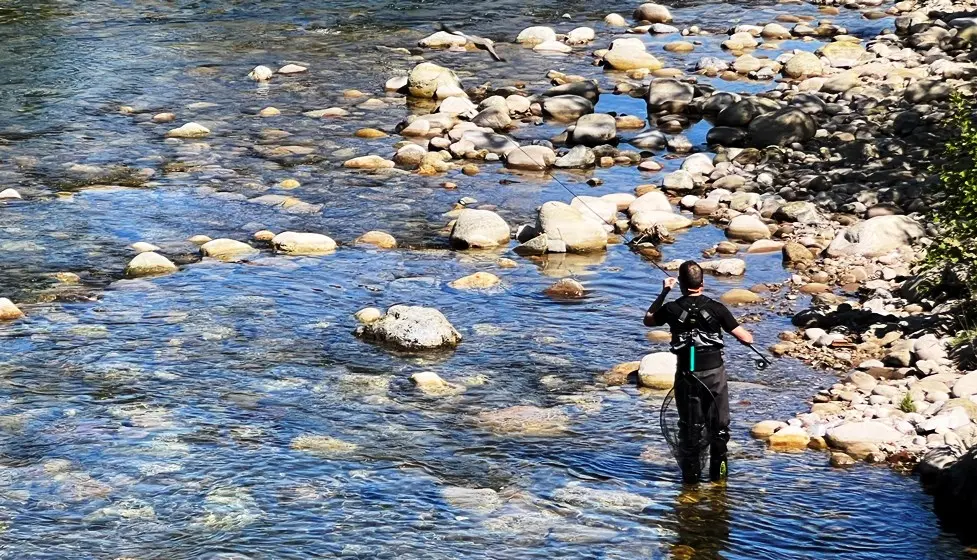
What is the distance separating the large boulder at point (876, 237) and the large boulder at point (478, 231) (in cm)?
364

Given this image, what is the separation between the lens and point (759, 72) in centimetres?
2373

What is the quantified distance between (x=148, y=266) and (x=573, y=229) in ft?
15.2

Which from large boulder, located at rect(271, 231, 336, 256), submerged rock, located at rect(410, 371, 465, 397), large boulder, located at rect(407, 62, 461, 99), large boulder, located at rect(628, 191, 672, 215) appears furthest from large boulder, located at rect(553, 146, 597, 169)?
submerged rock, located at rect(410, 371, 465, 397)

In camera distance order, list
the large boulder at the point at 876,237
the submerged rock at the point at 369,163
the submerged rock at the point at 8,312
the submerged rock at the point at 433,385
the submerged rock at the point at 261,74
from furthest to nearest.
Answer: the submerged rock at the point at 261,74 < the submerged rock at the point at 369,163 < the large boulder at the point at 876,237 < the submerged rock at the point at 8,312 < the submerged rock at the point at 433,385

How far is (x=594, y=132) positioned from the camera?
19.2 metres

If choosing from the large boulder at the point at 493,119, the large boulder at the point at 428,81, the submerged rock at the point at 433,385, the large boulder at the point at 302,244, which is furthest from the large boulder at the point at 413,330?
the large boulder at the point at 428,81

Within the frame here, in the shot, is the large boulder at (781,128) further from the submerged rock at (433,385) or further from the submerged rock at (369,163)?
the submerged rock at (433,385)

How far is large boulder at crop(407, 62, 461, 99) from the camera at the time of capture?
22.5 m

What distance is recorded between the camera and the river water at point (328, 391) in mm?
8266

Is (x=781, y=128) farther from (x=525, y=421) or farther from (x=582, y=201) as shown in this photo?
(x=525, y=421)

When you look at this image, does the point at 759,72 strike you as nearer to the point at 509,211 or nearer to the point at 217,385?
the point at 509,211

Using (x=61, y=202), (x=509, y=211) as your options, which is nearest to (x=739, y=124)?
(x=509, y=211)

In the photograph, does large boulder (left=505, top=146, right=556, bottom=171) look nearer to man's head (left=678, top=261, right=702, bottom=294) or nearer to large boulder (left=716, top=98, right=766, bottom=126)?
large boulder (left=716, top=98, right=766, bottom=126)

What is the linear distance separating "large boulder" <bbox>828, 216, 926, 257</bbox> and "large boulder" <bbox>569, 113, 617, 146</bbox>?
5.62 meters
